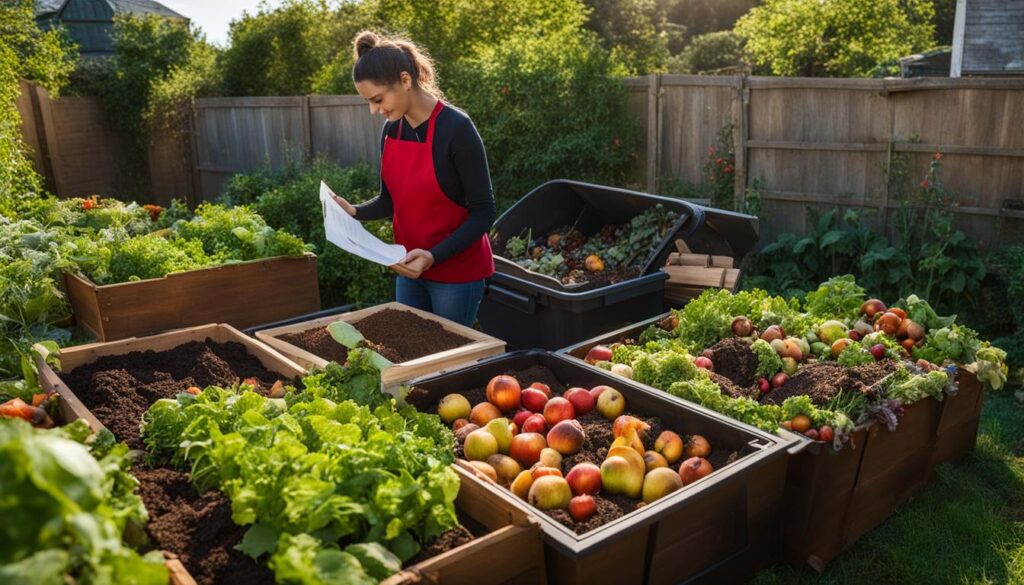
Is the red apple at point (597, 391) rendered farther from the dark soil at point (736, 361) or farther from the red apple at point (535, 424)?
the dark soil at point (736, 361)

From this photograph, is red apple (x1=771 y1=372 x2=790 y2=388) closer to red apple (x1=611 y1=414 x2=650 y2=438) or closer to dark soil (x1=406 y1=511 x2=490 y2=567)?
red apple (x1=611 y1=414 x2=650 y2=438)

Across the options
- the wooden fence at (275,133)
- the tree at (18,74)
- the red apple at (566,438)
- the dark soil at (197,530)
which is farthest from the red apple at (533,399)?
the wooden fence at (275,133)

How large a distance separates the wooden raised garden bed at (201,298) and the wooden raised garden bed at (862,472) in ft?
7.81

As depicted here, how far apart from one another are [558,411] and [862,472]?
52.0 inches

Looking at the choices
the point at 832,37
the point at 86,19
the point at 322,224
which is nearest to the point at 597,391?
the point at 322,224

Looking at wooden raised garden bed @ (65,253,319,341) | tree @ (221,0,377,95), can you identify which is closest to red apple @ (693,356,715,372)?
wooden raised garden bed @ (65,253,319,341)

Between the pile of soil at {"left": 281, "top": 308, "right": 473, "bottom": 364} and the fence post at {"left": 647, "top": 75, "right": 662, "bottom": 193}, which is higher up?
the fence post at {"left": 647, "top": 75, "right": 662, "bottom": 193}

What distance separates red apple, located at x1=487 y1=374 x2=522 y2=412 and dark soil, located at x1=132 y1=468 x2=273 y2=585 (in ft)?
4.10

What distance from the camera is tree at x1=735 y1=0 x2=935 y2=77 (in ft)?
50.5

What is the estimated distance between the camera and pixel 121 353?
3.71 meters

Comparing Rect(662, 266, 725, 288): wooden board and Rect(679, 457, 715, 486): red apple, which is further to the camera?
Rect(662, 266, 725, 288): wooden board

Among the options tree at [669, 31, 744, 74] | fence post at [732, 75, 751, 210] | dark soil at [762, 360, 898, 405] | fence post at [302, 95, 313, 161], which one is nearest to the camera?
dark soil at [762, 360, 898, 405]

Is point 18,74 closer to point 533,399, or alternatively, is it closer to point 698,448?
point 533,399

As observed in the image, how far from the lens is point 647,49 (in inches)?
965
